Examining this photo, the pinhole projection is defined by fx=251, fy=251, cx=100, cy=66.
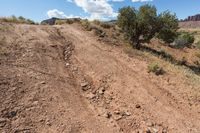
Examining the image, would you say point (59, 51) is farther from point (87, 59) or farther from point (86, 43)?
point (86, 43)

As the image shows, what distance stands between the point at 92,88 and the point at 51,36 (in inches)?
281

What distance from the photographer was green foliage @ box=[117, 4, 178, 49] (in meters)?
20.6

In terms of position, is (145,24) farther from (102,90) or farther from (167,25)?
(102,90)

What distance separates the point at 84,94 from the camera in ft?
29.9

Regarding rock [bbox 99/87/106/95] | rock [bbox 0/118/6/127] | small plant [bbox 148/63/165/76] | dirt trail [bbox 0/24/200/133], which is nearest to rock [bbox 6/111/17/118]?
dirt trail [bbox 0/24/200/133]

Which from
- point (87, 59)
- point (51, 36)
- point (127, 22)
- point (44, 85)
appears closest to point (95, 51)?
point (87, 59)

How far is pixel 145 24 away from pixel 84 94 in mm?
12925

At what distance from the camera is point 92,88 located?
9703mm

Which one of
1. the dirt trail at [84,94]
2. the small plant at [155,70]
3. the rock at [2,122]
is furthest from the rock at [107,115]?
the small plant at [155,70]

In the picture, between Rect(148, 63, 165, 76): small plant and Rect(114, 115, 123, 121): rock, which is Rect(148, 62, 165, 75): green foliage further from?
Rect(114, 115, 123, 121): rock

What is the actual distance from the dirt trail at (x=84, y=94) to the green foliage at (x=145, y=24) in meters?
7.77

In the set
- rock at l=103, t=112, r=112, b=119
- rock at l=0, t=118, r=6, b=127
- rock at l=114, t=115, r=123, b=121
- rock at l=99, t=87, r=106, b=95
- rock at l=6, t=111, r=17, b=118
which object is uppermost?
rock at l=6, t=111, r=17, b=118

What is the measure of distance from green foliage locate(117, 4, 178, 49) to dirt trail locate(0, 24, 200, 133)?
25.5 ft

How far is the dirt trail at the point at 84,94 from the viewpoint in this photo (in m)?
7.24
